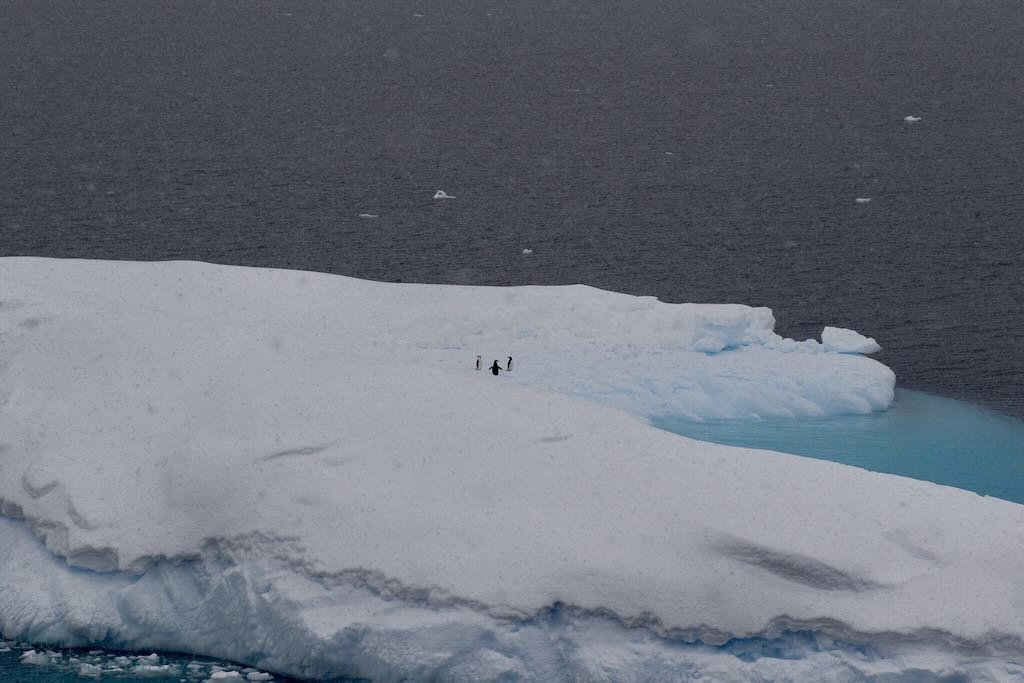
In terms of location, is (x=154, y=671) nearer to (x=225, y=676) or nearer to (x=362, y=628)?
(x=225, y=676)

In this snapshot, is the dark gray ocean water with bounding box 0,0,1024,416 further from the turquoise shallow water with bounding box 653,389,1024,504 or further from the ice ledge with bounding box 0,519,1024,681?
the ice ledge with bounding box 0,519,1024,681

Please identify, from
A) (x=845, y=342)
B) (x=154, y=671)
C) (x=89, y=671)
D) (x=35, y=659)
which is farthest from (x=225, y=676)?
(x=845, y=342)

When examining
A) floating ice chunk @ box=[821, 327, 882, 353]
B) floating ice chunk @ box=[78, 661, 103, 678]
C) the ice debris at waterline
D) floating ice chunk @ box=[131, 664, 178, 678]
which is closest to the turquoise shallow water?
floating ice chunk @ box=[821, 327, 882, 353]

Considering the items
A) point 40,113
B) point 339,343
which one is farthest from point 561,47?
point 339,343

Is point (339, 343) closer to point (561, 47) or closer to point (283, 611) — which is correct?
point (283, 611)

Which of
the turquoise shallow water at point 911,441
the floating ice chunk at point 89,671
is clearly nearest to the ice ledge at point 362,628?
the floating ice chunk at point 89,671

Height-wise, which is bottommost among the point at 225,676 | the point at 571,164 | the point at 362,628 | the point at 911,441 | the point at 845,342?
the point at 225,676
